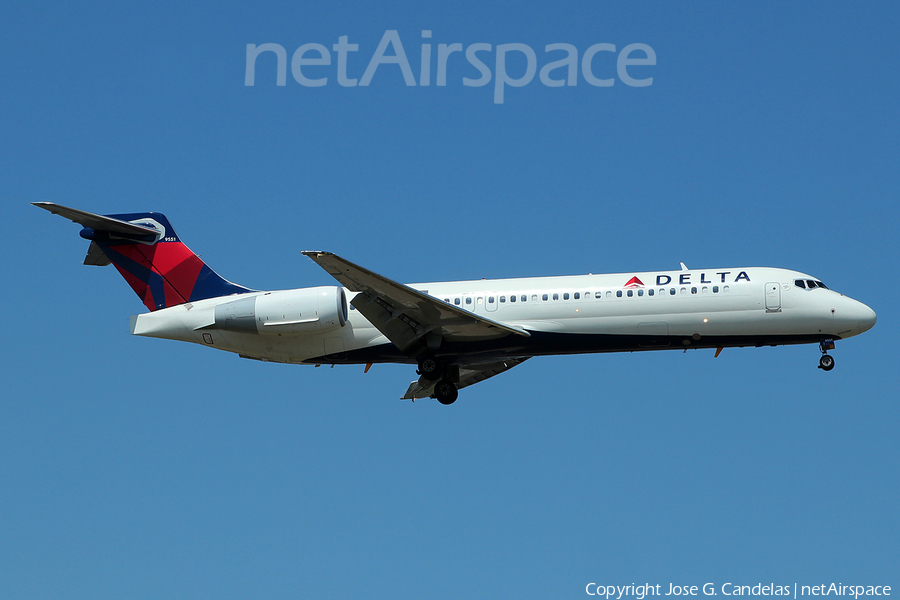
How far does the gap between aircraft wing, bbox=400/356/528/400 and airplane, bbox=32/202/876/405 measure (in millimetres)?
1802

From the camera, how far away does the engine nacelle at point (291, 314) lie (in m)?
26.6

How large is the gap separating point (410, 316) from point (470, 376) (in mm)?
5209

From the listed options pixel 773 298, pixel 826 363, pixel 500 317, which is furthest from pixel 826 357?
pixel 500 317

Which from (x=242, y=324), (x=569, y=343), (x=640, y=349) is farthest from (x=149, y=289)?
(x=640, y=349)

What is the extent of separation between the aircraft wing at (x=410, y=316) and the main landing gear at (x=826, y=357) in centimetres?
782

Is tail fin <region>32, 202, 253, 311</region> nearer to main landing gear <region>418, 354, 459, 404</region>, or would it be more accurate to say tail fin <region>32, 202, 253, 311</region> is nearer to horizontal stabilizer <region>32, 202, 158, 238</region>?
horizontal stabilizer <region>32, 202, 158, 238</region>

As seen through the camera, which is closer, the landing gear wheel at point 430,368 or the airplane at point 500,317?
the airplane at point 500,317

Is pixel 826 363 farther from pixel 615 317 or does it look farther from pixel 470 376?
pixel 470 376

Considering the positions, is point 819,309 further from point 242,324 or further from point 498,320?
point 242,324

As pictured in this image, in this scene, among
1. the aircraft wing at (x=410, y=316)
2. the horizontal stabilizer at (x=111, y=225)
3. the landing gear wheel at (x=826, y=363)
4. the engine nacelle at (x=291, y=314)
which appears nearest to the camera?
the aircraft wing at (x=410, y=316)

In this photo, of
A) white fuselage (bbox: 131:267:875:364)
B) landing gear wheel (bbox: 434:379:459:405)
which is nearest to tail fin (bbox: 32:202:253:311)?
white fuselage (bbox: 131:267:875:364)

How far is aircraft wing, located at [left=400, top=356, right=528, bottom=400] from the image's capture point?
29.9 metres

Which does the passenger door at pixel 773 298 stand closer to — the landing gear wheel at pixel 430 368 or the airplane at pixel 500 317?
the airplane at pixel 500 317

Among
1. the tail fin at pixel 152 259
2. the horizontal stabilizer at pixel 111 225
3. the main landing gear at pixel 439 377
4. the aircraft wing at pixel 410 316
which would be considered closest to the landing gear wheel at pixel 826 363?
the aircraft wing at pixel 410 316
